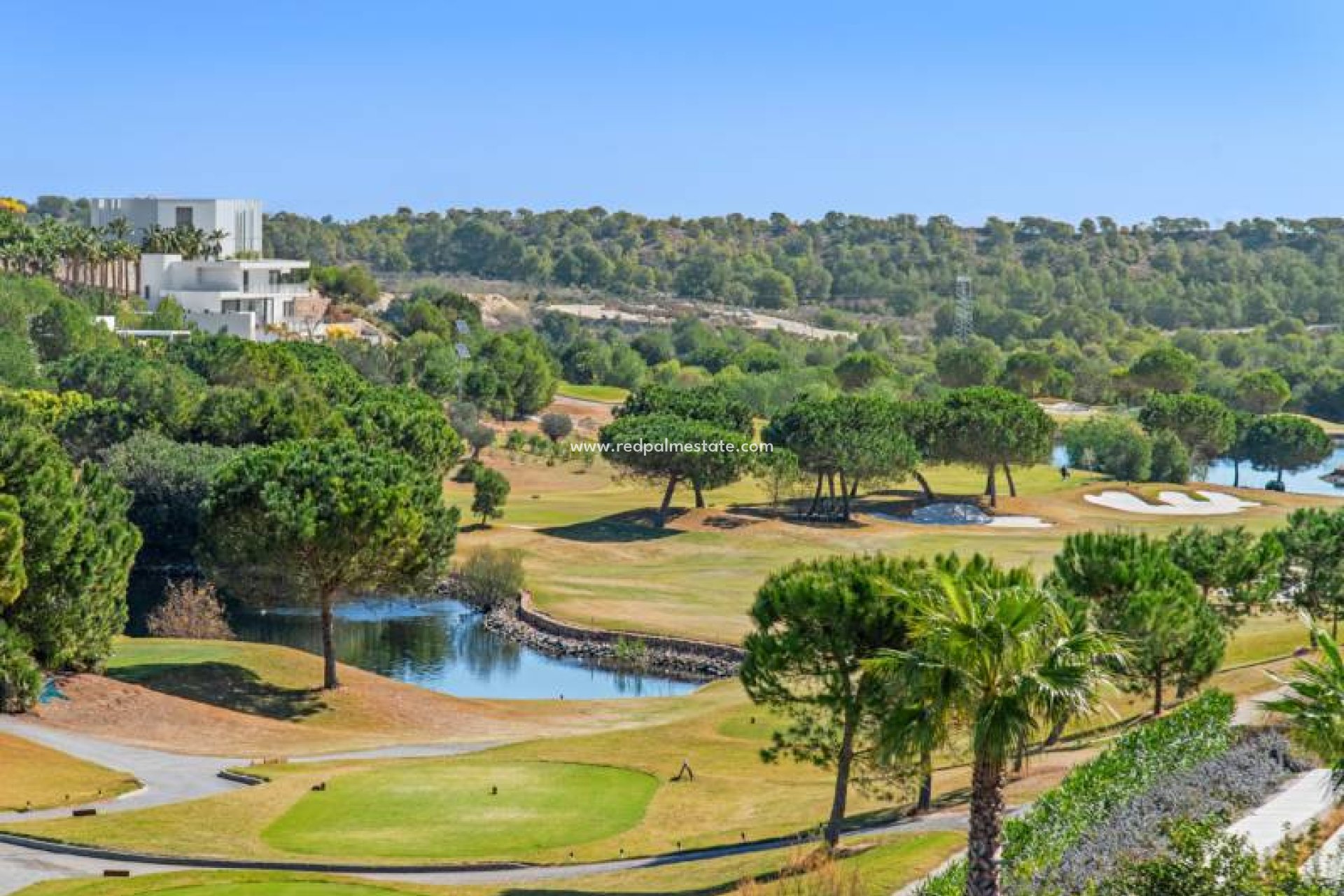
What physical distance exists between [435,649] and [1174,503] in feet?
180

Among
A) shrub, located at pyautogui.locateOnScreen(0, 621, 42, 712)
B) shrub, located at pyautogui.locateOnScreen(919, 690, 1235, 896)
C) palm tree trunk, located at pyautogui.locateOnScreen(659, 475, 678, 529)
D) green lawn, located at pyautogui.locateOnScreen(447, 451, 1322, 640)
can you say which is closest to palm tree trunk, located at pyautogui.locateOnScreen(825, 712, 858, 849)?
shrub, located at pyautogui.locateOnScreen(919, 690, 1235, 896)

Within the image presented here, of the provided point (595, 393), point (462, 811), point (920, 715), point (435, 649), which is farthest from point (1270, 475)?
point (920, 715)

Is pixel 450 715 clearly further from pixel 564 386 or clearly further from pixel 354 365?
pixel 564 386

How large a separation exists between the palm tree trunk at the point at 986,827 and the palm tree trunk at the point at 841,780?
10414mm

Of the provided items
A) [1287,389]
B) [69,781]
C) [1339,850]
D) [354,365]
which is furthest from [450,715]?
[1287,389]

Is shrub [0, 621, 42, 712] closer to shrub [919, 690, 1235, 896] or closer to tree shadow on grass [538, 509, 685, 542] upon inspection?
shrub [919, 690, 1235, 896]

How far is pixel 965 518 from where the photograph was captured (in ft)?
354

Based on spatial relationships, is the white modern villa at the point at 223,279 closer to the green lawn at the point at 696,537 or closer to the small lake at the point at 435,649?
the green lawn at the point at 696,537

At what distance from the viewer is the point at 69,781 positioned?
46.6m

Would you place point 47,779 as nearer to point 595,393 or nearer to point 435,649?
point 435,649

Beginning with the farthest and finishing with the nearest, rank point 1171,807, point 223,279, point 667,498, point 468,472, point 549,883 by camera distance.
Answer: point 223,279 → point 468,472 → point 667,498 → point 549,883 → point 1171,807

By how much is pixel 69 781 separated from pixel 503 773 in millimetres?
10543

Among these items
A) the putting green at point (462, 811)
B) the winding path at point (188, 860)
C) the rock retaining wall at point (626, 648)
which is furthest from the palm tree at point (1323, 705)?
the rock retaining wall at point (626, 648)

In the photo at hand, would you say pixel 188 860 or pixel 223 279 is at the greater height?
pixel 223 279
